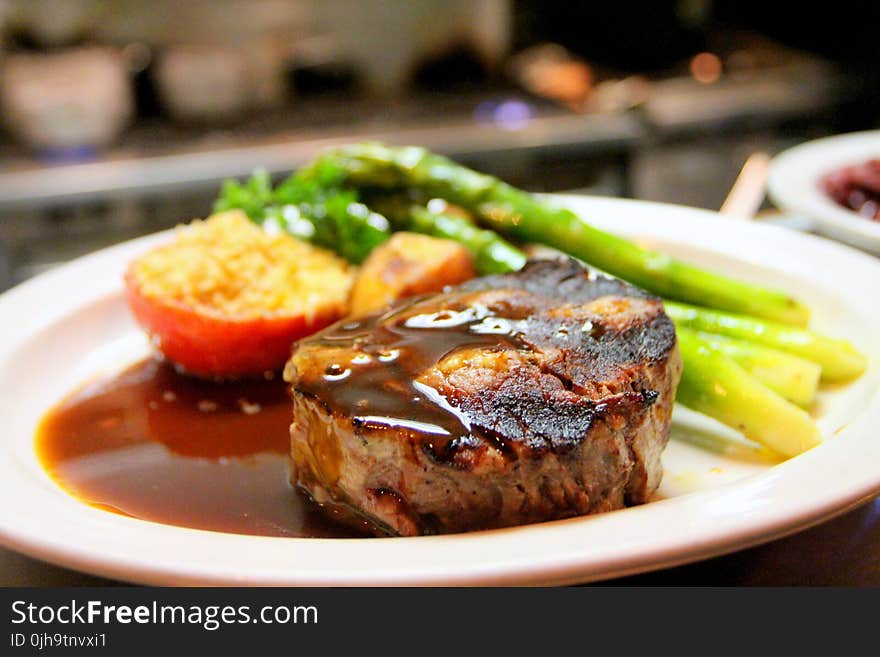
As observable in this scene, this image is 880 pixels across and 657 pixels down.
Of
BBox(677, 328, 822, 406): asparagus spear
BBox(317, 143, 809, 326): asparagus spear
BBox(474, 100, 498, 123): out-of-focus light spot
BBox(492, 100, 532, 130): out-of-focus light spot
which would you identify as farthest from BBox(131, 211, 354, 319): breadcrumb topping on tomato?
BBox(474, 100, 498, 123): out-of-focus light spot

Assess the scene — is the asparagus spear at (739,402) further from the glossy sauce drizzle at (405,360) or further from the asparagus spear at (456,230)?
the asparagus spear at (456,230)

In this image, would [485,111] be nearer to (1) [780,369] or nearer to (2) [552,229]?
(2) [552,229]

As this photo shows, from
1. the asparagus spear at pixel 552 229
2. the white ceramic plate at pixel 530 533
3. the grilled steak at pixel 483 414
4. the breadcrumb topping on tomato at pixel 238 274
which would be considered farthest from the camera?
the breadcrumb topping on tomato at pixel 238 274

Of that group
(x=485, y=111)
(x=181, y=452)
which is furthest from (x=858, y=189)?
(x=485, y=111)

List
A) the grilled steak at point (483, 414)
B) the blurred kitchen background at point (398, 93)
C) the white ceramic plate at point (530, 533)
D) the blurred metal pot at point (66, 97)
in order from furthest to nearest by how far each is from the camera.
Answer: the blurred metal pot at point (66, 97), the blurred kitchen background at point (398, 93), the grilled steak at point (483, 414), the white ceramic plate at point (530, 533)

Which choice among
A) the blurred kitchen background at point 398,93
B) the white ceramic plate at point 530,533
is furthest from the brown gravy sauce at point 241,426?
the blurred kitchen background at point 398,93

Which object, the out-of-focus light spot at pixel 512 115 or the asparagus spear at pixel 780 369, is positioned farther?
the out-of-focus light spot at pixel 512 115

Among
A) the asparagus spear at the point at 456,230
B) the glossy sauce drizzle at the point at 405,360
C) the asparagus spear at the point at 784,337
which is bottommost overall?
the asparagus spear at the point at 784,337

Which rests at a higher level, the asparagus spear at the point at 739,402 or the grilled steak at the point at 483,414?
the grilled steak at the point at 483,414
